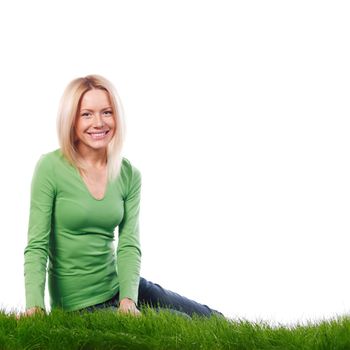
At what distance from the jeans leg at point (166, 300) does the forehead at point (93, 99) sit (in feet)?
2.87

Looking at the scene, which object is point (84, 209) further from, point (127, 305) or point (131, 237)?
point (127, 305)

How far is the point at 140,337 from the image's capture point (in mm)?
3543

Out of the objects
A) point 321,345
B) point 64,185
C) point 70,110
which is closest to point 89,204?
point 64,185

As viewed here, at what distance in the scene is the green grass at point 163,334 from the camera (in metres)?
3.45

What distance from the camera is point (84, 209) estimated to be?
4203 mm

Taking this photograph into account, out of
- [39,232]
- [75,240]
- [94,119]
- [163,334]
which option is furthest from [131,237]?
[163,334]

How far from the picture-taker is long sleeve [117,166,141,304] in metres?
4.34

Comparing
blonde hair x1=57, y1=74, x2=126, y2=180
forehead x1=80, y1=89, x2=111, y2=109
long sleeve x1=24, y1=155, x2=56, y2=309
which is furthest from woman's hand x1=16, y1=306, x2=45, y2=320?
forehead x1=80, y1=89, x2=111, y2=109

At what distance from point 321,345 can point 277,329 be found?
231 mm

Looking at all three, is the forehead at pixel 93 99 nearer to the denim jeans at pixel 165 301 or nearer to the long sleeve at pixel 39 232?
the long sleeve at pixel 39 232

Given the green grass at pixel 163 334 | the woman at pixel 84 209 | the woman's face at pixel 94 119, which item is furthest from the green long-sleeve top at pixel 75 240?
the green grass at pixel 163 334

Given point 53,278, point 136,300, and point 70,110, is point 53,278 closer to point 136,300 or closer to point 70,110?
point 136,300

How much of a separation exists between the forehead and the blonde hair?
0.6 inches

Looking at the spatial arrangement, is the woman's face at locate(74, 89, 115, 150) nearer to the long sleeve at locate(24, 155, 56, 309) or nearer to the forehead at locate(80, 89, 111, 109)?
the forehead at locate(80, 89, 111, 109)
